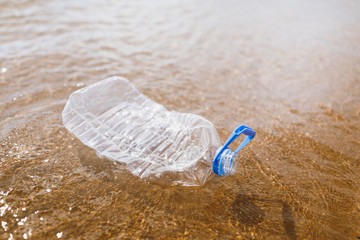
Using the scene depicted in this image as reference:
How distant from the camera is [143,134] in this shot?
2176 mm

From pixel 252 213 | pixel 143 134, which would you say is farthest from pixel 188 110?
pixel 252 213

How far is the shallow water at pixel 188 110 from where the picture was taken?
1652 mm

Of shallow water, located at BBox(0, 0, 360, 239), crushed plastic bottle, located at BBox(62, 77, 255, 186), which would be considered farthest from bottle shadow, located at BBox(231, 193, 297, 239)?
crushed plastic bottle, located at BBox(62, 77, 255, 186)

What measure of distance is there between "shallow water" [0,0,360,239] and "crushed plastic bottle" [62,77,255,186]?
0.10 meters

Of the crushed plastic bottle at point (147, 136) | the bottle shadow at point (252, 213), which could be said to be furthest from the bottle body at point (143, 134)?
the bottle shadow at point (252, 213)

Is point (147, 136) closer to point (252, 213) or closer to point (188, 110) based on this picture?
point (188, 110)

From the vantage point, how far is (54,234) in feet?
4.92

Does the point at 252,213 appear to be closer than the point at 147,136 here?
Yes

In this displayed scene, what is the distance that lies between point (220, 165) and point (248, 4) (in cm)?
605

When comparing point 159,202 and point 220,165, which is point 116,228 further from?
point 220,165

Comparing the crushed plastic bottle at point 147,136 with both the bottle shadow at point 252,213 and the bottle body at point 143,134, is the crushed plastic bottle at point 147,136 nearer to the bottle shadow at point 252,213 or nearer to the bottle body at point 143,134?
the bottle body at point 143,134

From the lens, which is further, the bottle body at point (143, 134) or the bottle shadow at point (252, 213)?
the bottle body at point (143, 134)

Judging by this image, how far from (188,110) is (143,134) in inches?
28.3

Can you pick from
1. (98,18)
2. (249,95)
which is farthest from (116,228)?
(98,18)
